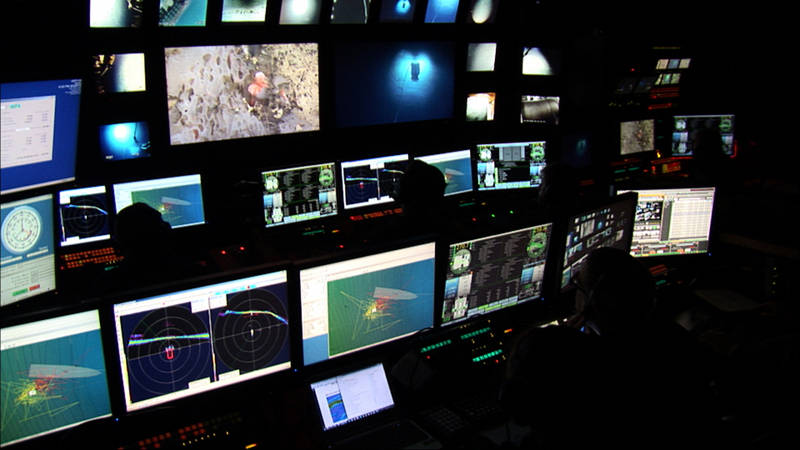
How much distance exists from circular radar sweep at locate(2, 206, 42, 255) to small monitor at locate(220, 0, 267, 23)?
114 inches

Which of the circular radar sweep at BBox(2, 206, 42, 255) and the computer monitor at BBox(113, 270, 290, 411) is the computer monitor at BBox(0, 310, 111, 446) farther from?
the circular radar sweep at BBox(2, 206, 42, 255)

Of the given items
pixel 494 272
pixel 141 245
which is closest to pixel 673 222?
pixel 494 272

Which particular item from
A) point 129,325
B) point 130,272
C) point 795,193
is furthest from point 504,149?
point 129,325

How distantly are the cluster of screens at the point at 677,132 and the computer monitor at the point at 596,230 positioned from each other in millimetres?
3746

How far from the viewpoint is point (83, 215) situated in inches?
158

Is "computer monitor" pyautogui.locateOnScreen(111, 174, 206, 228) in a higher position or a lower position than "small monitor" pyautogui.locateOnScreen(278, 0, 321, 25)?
lower

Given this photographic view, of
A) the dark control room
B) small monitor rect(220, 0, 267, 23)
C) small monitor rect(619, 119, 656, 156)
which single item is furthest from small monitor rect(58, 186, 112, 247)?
small monitor rect(619, 119, 656, 156)

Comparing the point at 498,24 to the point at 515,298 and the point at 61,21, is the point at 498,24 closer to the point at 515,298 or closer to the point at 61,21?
the point at 61,21

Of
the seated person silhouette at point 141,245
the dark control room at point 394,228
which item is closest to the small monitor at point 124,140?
the dark control room at point 394,228

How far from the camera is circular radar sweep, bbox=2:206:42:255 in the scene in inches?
82.7

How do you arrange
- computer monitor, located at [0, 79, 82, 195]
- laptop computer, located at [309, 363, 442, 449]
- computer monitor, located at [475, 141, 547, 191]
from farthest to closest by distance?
computer monitor, located at [475, 141, 547, 191], computer monitor, located at [0, 79, 82, 195], laptop computer, located at [309, 363, 442, 449]

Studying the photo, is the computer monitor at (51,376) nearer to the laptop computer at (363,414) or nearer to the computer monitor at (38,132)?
the laptop computer at (363,414)

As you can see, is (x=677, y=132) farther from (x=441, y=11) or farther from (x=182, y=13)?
(x=182, y=13)

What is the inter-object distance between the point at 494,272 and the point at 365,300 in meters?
0.60
